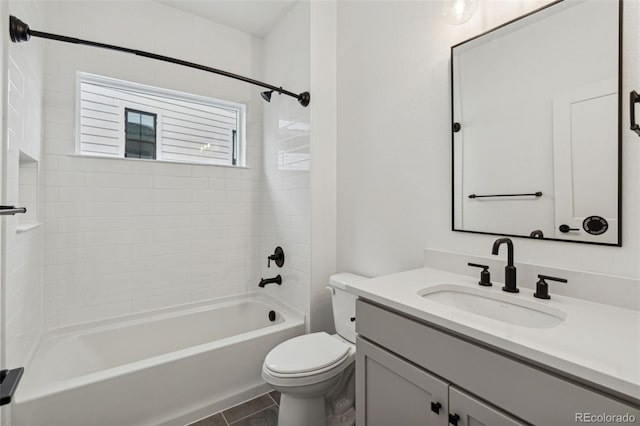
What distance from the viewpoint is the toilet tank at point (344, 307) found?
5.59 ft

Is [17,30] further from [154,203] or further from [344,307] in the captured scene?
[344,307]

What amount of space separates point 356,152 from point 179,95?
1.57 metres

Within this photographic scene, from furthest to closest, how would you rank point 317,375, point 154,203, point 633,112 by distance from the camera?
point 154,203, point 317,375, point 633,112

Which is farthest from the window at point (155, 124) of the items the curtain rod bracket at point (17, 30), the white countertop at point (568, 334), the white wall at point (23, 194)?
the white countertop at point (568, 334)

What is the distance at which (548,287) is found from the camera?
42.2 inches

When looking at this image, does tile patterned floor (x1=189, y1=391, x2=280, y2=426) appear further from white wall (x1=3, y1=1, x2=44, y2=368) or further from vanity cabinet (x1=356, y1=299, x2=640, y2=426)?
white wall (x1=3, y1=1, x2=44, y2=368)

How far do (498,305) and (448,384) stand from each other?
411 mm

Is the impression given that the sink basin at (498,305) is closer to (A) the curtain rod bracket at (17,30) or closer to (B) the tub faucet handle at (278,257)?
(B) the tub faucet handle at (278,257)

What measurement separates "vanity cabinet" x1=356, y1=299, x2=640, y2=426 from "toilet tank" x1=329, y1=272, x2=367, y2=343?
Answer: 53 cm

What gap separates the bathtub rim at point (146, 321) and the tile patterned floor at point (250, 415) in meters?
0.40

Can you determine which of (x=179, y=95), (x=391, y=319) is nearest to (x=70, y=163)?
(x=179, y=95)

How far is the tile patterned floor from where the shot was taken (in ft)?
5.36

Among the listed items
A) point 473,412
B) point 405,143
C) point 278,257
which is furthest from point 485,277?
point 278,257

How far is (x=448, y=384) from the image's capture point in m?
0.84
